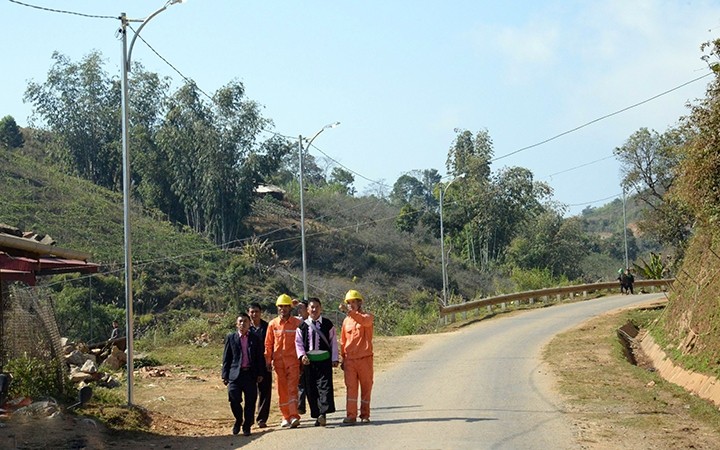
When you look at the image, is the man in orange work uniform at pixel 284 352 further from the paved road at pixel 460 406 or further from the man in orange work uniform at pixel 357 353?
the man in orange work uniform at pixel 357 353

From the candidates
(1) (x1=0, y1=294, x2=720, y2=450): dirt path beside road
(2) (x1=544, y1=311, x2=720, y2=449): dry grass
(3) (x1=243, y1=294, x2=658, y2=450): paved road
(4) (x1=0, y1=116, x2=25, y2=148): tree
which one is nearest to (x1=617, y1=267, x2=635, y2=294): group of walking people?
(3) (x1=243, y1=294, x2=658, y2=450): paved road

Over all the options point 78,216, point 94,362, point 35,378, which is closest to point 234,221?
point 78,216

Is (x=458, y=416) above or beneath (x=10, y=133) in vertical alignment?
beneath

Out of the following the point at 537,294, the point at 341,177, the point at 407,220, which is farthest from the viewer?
the point at 341,177

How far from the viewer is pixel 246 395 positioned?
14.0m

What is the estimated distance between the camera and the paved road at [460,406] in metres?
12.4

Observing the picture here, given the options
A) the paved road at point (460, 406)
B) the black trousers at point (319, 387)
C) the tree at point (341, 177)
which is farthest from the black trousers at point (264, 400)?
the tree at point (341, 177)

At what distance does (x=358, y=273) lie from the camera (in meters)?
66.8

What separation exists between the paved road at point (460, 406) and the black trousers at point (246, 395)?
1.25ft

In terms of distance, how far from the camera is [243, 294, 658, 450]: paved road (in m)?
12.4

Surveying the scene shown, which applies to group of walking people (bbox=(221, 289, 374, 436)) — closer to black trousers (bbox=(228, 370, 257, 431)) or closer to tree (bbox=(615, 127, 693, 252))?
black trousers (bbox=(228, 370, 257, 431))

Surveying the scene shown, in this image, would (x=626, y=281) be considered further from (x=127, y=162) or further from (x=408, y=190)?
(x=408, y=190)

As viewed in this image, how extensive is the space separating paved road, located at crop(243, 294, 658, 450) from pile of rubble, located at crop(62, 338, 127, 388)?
16.2 ft

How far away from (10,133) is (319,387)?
65.0m
